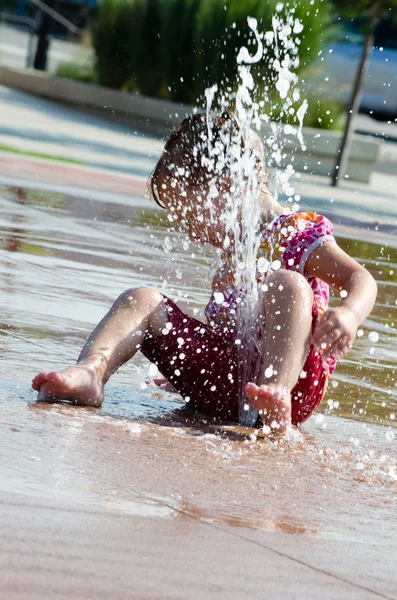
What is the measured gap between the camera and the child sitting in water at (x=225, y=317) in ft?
12.5

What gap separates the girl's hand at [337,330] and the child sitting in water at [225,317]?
0.02 metres

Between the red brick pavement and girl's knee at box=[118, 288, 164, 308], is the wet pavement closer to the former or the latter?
girl's knee at box=[118, 288, 164, 308]

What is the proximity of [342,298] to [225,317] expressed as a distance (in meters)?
0.43

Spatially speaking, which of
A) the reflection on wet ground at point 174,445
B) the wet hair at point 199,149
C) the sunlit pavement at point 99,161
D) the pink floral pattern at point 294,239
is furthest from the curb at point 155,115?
the pink floral pattern at point 294,239

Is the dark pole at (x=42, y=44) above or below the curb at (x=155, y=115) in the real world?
above

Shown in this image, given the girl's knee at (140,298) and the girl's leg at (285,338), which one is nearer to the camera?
the girl's leg at (285,338)

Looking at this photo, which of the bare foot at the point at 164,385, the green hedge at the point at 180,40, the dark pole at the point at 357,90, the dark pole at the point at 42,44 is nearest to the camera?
the bare foot at the point at 164,385

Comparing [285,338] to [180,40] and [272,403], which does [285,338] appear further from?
[180,40]

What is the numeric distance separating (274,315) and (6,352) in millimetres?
1236

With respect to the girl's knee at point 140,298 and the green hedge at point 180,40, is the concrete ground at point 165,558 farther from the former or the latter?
the green hedge at point 180,40

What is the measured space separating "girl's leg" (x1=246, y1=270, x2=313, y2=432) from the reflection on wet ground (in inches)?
5.7

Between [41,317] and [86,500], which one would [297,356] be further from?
[41,317]

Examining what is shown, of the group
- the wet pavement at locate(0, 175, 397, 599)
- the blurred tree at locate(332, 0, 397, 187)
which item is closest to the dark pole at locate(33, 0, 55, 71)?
the blurred tree at locate(332, 0, 397, 187)

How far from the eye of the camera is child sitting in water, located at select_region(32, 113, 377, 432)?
380cm
